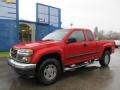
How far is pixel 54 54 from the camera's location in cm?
721

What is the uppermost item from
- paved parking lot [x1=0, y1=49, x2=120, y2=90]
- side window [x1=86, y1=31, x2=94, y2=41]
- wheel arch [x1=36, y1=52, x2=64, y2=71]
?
side window [x1=86, y1=31, x2=94, y2=41]

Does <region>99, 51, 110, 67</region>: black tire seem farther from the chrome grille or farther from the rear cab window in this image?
the chrome grille

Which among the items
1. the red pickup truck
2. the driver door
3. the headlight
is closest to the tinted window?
the red pickup truck

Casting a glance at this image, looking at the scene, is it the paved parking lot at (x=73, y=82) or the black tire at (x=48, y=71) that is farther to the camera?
the black tire at (x=48, y=71)

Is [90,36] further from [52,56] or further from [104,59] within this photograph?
[52,56]

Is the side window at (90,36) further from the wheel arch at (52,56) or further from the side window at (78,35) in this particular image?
the wheel arch at (52,56)

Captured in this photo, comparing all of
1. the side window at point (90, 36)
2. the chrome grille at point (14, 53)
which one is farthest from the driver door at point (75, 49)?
the chrome grille at point (14, 53)

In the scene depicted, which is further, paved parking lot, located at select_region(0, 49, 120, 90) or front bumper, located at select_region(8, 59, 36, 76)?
paved parking lot, located at select_region(0, 49, 120, 90)

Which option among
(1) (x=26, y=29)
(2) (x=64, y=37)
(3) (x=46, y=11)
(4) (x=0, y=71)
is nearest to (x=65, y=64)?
(2) (x=64, y=37)

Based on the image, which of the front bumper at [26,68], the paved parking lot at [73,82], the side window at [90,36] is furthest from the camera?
the side window at [90,36]

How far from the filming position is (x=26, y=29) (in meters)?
26.5

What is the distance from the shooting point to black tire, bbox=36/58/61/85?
6.77 meters

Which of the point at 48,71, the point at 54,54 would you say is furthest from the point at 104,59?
the point at 48,71

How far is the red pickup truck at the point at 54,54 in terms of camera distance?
260 inches
